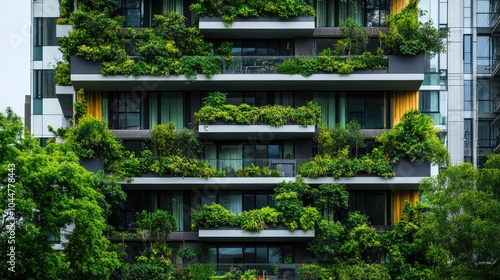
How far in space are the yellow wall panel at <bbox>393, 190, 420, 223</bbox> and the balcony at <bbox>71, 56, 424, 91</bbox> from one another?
5.30 m

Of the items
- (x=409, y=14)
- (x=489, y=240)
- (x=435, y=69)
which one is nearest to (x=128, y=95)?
(x=409, y=14)

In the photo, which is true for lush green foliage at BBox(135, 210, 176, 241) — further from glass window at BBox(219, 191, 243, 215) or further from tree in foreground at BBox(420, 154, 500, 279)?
tree in foreground at BBox(420, 154, 500, 279)

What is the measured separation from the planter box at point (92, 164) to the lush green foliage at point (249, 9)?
8.72m

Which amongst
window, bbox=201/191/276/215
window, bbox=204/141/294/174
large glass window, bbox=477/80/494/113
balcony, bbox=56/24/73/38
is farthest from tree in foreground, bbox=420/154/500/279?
large glass window, bbox=477/80/494/113

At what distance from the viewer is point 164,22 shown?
65.0 metres

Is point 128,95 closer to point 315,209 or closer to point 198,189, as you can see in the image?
point 198,189

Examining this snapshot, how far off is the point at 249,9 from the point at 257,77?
339 centimetres

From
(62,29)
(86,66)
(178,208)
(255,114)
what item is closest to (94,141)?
(86,66)

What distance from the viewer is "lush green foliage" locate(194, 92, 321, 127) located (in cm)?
6384

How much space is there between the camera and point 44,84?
80.0 m

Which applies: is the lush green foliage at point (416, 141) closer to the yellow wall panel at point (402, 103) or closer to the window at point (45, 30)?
the yellow wall panel at point (402, 103)

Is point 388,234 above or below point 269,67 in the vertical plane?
below

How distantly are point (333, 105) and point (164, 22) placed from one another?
952 centimetres

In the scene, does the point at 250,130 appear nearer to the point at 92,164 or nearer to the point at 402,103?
the point at 92,164
